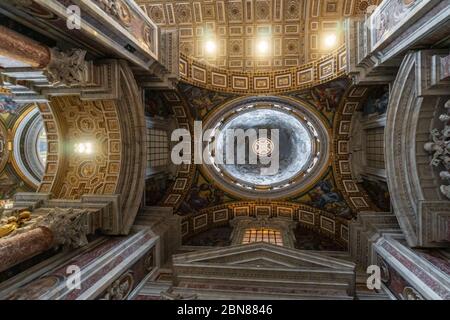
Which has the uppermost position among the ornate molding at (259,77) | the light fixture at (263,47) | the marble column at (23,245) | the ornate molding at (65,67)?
the light fixture at (263,47)

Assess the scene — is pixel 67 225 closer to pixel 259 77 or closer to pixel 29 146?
pixel 29 146

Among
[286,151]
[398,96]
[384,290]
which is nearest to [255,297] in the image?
[384,290]

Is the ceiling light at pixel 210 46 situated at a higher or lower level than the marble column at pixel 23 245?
higher

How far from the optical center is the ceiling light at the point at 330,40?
47.4ft

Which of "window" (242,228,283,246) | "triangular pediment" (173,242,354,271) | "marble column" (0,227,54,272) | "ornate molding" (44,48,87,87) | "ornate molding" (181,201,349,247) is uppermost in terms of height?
"ornate molding" (44,48,87,87)

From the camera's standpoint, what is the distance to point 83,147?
9.91 metres

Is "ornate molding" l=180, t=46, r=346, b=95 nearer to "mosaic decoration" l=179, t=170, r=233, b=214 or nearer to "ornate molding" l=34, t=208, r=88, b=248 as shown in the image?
"mosaic decoration" l=179, t=170, r=233, b=214

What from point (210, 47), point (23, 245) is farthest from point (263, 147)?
point (23, 245)

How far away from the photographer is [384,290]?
324 inches

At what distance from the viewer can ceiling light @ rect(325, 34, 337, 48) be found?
14.4 metres

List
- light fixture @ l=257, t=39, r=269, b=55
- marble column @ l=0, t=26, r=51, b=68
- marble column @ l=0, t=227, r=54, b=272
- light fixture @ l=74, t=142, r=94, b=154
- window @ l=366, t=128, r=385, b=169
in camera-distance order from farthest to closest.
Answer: light fixture @ l=257, t=39, r=269, b=55 < window @ l=366, t=128, r=385, b=169 < light fixture @ l=74, t=142, r=94, b=154 < marble column @ l=0, t=227, r=54, b=272 < marble column @ l=0, t=26, r=51, b=68

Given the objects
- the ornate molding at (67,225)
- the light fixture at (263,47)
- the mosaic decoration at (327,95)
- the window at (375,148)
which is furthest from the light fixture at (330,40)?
the ornate molding at (67,225)

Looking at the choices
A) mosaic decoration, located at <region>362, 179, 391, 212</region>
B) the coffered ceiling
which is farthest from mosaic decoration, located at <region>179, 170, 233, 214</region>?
the coffered ceiling

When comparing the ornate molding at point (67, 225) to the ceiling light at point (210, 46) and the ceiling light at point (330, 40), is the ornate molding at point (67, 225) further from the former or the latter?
the ceiling light at point (330, 40)
